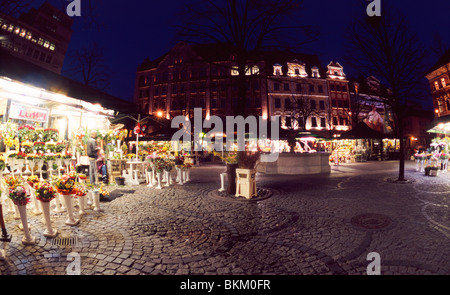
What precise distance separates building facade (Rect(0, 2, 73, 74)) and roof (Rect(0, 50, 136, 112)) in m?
43.1

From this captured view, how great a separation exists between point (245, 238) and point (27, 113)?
30.1 feet

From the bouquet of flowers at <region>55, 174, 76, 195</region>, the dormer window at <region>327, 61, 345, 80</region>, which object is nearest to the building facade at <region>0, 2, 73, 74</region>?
the bouquet of flowers at <region>55, 174, 76, 195</region>

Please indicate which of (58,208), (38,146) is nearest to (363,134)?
(58,208)

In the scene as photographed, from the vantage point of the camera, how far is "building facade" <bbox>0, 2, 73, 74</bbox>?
127 feet

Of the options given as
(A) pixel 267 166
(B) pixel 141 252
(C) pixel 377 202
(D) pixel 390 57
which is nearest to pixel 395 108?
(D) pixel 390 57

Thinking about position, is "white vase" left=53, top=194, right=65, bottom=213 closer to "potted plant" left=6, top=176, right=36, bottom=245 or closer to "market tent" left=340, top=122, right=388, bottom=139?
"potted plant" left=6, top=176, right=36, bottom=245

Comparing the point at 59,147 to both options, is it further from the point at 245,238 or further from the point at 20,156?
the point at 245,238

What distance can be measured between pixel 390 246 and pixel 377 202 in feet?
10.8

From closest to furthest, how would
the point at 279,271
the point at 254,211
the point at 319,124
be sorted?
the point at 279,271 < the point at 254,211 < the point at 319,124

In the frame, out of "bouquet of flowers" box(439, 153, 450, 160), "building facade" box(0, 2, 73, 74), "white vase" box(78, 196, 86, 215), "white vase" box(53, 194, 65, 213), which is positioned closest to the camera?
"white vase" box(78, 196, 86, 215)

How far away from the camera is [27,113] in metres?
7.66

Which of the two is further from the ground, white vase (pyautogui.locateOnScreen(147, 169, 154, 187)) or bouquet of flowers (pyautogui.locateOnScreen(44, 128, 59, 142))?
bouquet of flowers (pyautogui.locateOnScreen(44, 128, 59, 142))
